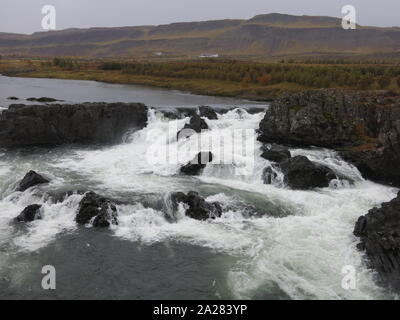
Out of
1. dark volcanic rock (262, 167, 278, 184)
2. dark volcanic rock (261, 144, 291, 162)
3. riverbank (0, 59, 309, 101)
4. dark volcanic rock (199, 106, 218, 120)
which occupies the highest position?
riverbank (0, 59, 309, 101)

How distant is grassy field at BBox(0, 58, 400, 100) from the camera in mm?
60312

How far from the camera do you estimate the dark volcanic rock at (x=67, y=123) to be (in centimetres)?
3709

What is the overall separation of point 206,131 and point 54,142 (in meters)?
13.2

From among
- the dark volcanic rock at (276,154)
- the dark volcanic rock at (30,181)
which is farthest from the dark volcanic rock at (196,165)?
the dark volcanic rock at (30,181)

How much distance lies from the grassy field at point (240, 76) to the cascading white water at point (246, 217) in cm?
3078

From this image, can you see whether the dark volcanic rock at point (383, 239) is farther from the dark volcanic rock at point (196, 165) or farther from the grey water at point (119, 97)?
the grey water at point (119, 97)

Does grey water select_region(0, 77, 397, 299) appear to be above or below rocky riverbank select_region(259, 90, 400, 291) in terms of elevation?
below

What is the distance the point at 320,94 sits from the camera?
116 ft

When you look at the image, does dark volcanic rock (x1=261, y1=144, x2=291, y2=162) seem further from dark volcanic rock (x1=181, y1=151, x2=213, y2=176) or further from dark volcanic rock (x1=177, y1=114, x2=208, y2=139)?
dark volcanic rock (x1=177, y1=114, x2=208, y2=139)

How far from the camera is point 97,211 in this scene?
22.0 m

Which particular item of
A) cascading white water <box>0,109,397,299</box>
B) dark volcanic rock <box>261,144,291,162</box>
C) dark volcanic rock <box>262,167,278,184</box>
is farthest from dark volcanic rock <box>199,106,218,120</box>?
dark volcanic rock <box>262,167,278,184</box>

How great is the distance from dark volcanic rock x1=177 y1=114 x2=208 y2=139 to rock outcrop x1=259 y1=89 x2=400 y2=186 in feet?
17.3

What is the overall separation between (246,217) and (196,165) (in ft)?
26.0
